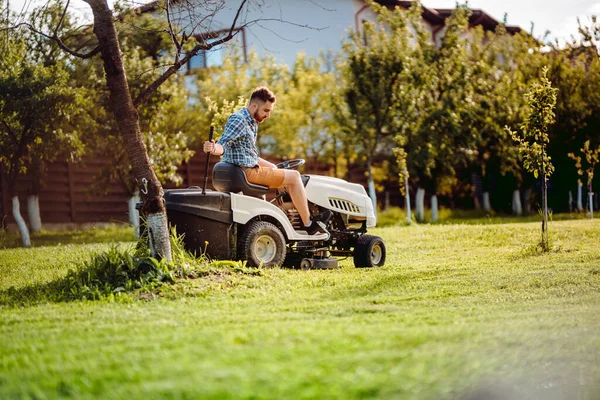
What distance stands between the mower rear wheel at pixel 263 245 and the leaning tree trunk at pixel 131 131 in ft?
3.33

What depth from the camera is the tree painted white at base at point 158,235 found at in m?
7.20

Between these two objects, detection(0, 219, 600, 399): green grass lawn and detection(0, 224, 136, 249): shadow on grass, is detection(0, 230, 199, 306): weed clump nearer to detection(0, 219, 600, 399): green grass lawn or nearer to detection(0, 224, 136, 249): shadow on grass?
detection(0, 219, 600, 399): green grass lawn

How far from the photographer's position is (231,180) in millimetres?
8008

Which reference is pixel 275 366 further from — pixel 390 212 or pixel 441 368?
pixel 390 212

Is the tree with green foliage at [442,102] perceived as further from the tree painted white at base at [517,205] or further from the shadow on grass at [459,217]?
the tree painted white at base at [517,205]

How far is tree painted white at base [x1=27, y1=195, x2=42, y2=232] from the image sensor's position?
19.2 metres

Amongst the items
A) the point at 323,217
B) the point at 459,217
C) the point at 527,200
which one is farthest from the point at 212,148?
the point at 527,200

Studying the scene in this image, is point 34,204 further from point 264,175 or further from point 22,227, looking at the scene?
point 264,175

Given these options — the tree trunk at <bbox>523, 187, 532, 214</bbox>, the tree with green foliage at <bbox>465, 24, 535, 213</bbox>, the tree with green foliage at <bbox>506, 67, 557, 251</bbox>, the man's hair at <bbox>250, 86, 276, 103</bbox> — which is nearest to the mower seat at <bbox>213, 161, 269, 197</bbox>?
the man's hair at <bbox>250, 86, 276, 103</bbox>

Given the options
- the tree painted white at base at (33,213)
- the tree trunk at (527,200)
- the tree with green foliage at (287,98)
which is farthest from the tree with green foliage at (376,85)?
the tree painted white at base at (33,213)

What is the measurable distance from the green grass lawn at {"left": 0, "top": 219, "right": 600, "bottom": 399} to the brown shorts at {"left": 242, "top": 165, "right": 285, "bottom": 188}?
938 mm

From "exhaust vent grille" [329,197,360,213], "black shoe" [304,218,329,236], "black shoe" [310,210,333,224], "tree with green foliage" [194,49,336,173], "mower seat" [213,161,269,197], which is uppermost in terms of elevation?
"tree with green foliage" [194,49,336,173]

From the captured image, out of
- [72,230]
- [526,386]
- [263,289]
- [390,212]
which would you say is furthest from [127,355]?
[390,212]

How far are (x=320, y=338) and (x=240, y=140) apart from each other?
3873mm
